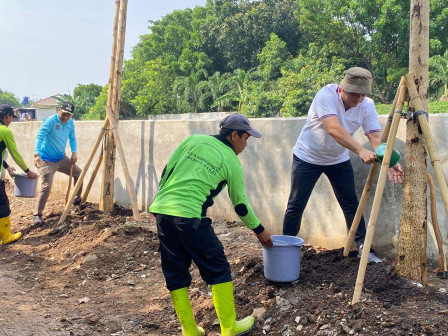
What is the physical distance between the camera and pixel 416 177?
3.87m

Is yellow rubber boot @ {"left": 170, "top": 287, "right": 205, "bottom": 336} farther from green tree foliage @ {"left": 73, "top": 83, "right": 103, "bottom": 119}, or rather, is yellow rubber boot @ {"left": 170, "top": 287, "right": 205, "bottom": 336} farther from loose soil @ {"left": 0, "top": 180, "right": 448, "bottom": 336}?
green tree foliage @ {"left": 73, "top": 83, "right": 103, "bottom": 119}

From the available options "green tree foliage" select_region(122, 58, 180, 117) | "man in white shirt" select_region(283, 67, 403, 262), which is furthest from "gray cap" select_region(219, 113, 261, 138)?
"green tree foliage" select_region(122, 58, 180, 117)

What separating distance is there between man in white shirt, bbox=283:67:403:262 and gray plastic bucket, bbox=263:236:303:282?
73 centimetres

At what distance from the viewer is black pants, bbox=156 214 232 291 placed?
3.49 meters

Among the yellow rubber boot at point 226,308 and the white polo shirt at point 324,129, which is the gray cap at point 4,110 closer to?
the white polo shirt at point 324,129

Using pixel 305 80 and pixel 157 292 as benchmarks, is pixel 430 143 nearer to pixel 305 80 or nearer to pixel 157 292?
pixel 157 292

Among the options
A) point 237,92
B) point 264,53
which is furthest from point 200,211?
point 264,53

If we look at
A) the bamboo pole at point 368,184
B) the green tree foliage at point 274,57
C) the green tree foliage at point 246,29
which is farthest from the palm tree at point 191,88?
the bamboo pole at point 368,184

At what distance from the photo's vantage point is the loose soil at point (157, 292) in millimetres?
3561

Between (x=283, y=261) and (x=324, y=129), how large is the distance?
1.28 meters

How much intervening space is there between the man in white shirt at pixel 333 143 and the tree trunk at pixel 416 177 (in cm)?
30

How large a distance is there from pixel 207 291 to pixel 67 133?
4.75 metres

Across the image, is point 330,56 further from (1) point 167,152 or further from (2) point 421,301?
(2) point 421,301

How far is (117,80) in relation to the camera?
7.64 meters
